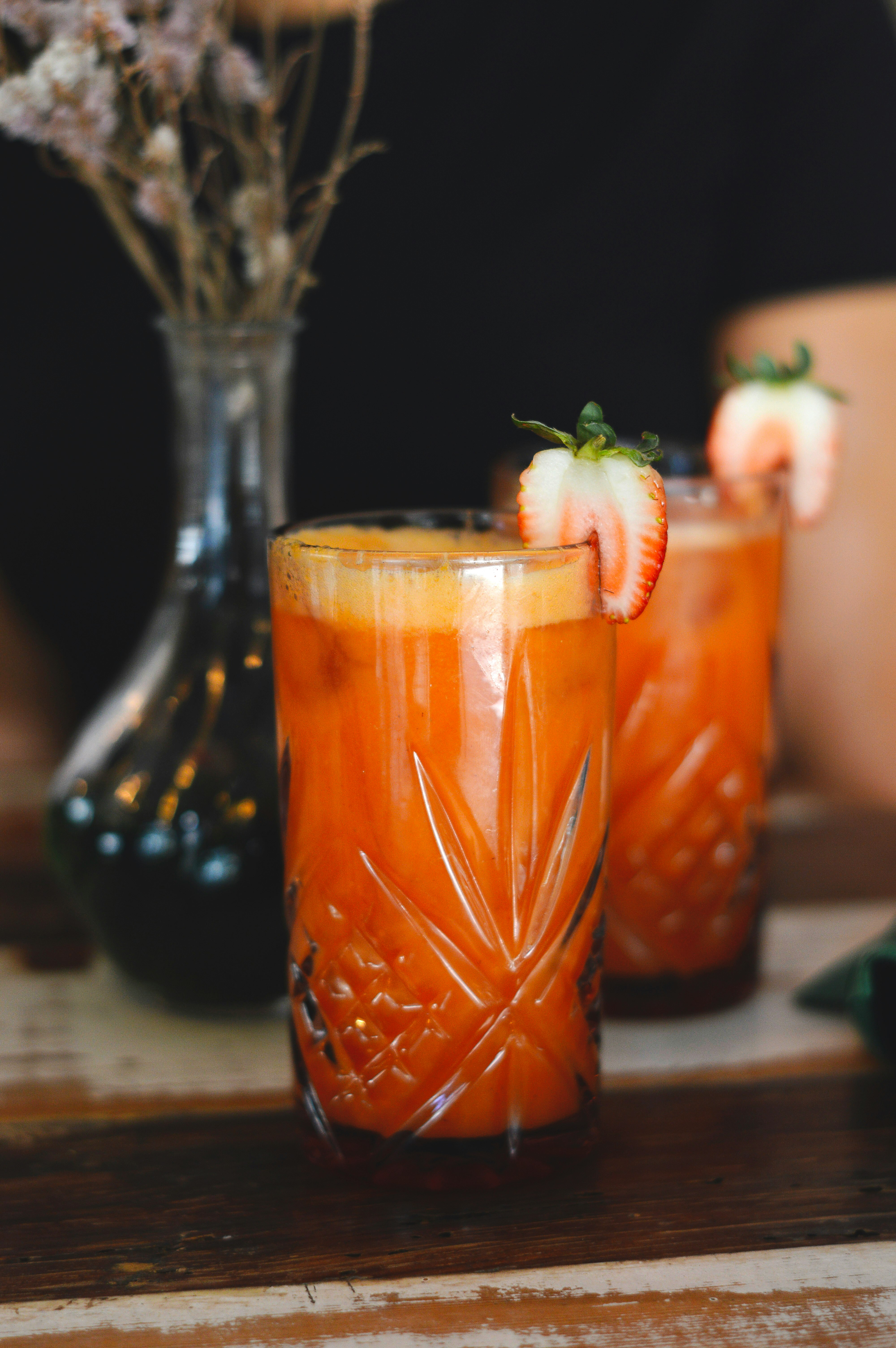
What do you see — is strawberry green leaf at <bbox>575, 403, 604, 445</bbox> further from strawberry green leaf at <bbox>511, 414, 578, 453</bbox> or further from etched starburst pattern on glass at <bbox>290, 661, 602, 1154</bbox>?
etched starburst pattern on glass at <bbox>290, 661, 602, 1154</bbox>

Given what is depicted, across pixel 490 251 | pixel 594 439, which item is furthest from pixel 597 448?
pixel 490 251

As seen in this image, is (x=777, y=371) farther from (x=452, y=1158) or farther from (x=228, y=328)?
(x=452, y=1158)

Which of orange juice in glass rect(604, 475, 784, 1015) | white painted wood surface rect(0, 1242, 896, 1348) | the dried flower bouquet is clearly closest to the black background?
the dried flower bouquet

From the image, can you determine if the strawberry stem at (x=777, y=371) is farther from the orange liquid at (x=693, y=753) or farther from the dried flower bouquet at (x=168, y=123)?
the dried flower bouquet at (x=168, y=123)

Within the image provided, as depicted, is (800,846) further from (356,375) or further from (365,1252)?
(356,375)

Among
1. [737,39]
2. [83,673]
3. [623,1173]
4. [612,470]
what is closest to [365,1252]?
[623,1173]

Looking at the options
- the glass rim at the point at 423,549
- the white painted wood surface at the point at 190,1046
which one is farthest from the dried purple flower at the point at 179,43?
the white painted wood surface at the point at 190,1046
